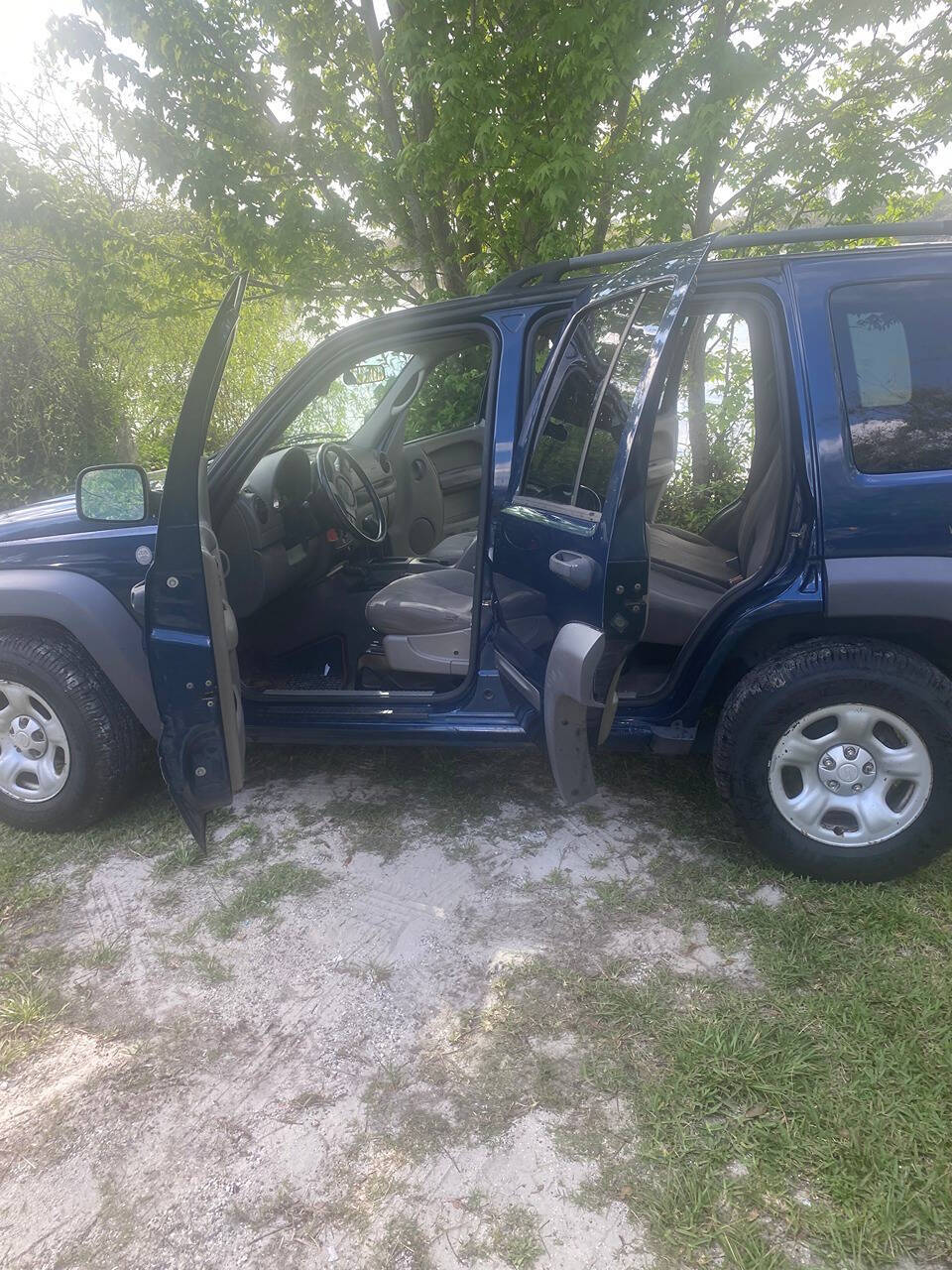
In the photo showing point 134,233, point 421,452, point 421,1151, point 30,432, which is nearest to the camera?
point 421,1151

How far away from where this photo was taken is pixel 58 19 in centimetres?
466

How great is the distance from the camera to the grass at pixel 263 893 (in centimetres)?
252

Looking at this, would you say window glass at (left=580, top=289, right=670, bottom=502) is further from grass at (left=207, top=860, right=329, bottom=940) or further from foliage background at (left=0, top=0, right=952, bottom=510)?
foliage background at (left=0, top=0, right=952, bottom=510)

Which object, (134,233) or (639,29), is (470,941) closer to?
(639,29)

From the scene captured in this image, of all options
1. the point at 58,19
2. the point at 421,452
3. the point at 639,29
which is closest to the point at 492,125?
the point at 639,29

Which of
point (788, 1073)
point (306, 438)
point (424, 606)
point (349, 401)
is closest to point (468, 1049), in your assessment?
point (788, 1073)

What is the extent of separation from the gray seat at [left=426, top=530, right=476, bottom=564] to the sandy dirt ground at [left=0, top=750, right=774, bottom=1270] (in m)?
1.18

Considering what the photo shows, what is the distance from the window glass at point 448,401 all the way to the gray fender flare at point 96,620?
202cm

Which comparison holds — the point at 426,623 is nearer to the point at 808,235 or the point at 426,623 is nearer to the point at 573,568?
the point at 573,568

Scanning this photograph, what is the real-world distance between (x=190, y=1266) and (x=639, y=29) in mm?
5363

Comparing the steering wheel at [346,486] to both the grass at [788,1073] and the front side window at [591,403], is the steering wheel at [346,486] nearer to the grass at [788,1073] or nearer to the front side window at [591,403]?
the front side window at [591,403]

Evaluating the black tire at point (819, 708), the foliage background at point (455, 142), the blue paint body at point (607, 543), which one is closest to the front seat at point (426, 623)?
the blue paint body at point (607, 543)

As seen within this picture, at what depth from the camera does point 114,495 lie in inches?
112

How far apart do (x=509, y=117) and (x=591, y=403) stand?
304 centimetres
